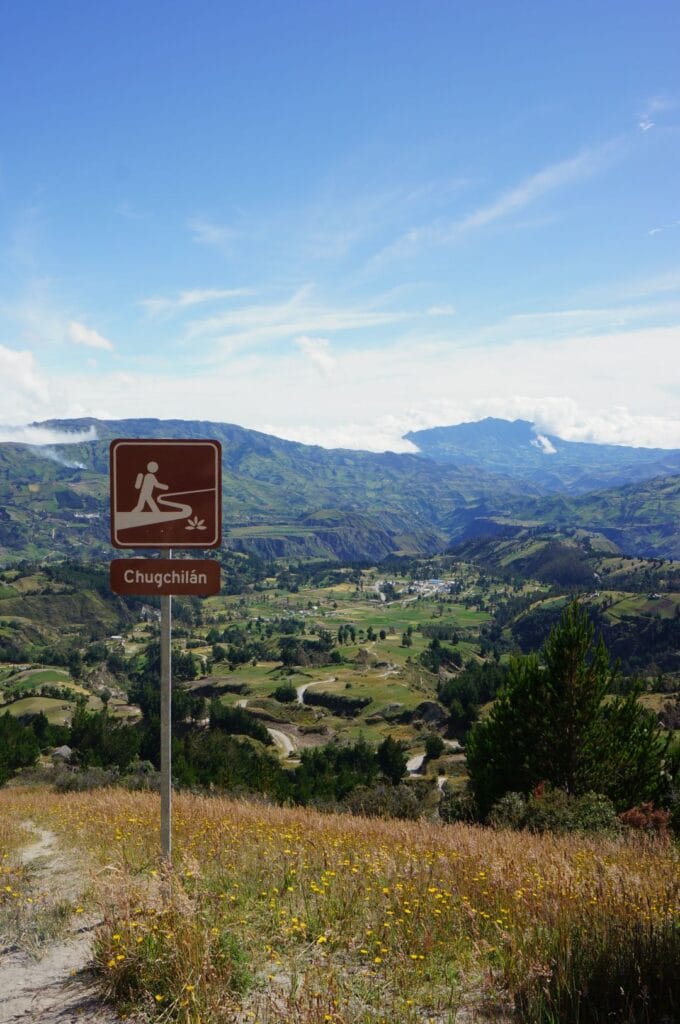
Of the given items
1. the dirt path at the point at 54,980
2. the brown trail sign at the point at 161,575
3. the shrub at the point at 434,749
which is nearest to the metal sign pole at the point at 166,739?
the brown trail sign at the point at 161,575

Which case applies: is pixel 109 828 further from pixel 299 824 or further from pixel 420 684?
pixel 420 684

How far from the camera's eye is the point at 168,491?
7.12 meters

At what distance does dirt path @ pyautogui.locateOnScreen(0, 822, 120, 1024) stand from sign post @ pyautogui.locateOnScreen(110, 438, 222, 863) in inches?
46.4

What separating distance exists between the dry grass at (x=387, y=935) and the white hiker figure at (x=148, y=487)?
3659mm

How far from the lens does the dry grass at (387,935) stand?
459cm

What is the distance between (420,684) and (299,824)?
6991 inches

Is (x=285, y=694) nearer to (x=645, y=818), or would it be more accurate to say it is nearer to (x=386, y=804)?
(x=386, y=804)

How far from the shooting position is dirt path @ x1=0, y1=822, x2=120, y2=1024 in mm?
4898

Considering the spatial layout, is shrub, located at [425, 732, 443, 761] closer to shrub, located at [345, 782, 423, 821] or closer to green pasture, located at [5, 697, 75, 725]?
shrub, located at [345, 782, 423, 821]

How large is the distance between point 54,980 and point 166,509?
4408 mm

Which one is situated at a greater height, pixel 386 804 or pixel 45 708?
pixel 386 804

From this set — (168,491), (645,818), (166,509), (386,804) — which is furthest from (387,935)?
(386,804)

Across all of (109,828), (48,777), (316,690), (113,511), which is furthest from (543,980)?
(316,690)

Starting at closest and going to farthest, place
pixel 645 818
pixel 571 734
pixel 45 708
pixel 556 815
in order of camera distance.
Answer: pixel 556 815
pixel 645 818
pixel 571 734
pixel 45 708
